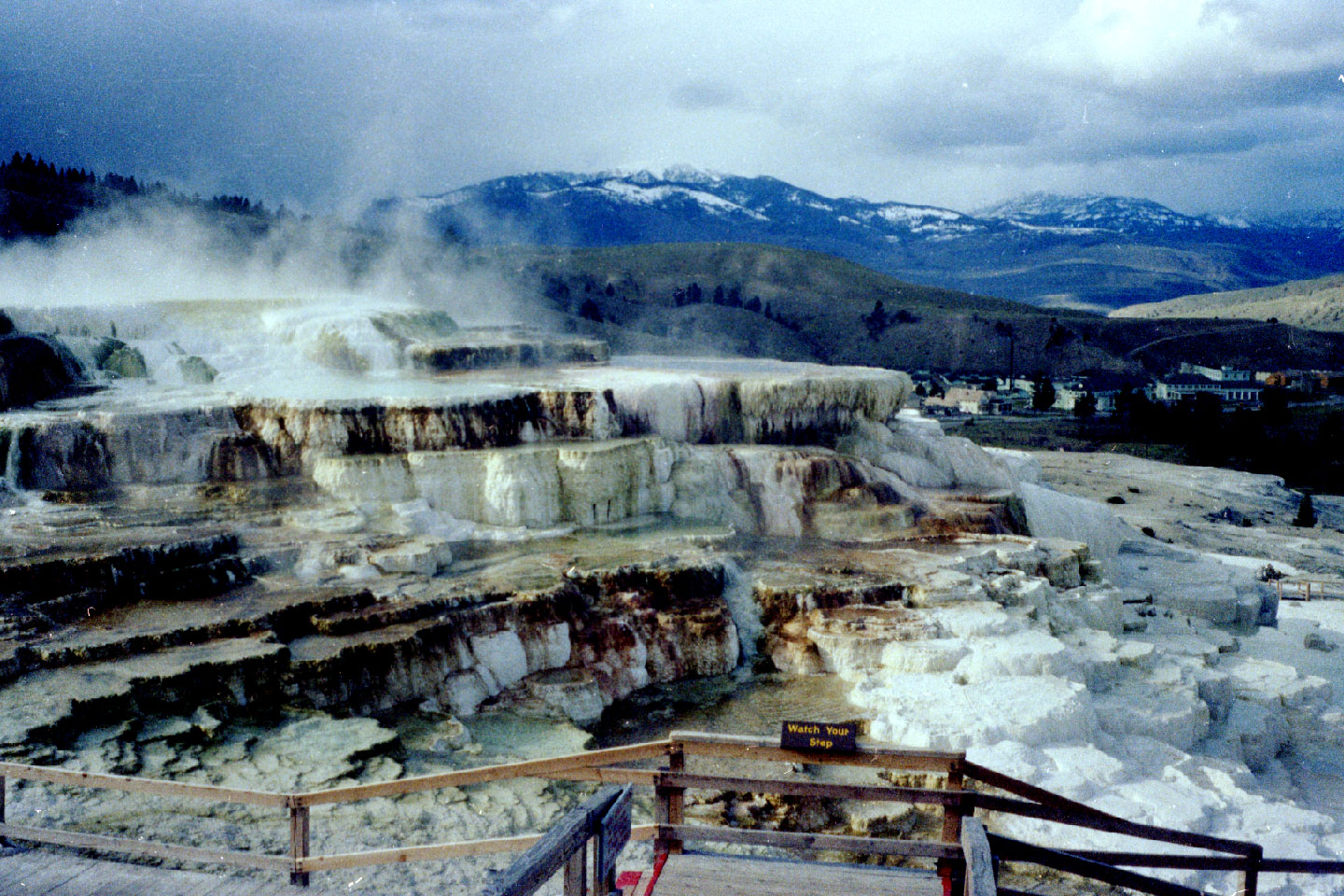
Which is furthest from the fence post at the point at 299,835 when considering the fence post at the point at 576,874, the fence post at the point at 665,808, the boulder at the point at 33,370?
the boulder at the point at 33,370

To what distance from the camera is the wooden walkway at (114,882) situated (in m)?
3.45

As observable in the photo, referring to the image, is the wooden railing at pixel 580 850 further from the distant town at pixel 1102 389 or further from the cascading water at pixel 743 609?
the distant town at pixel 1102 389

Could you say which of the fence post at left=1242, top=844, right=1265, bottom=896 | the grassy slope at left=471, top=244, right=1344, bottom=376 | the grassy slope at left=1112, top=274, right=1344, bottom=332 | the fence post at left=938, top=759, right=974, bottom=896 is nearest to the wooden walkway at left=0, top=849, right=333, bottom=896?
the fence post at left=938, top=759, right=974, bottom=896

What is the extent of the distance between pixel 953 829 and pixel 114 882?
9.74 ft

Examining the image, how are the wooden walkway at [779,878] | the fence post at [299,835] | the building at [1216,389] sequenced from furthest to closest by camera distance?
the building at [1216,389], the fence post at [299,835], the wooden walkway at [779,878]

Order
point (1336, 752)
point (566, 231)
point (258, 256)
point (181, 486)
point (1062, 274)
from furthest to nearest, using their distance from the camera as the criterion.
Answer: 1. point (566, 231)
2. point (1062, 274)
3. point (258, 256)
4. point (181, 486)
5. point (1336, 752)

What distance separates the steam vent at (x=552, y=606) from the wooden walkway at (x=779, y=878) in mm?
2153

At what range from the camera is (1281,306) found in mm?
80062

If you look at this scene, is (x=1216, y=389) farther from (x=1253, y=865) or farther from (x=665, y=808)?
(x=665, y=808)

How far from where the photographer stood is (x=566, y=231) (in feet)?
639

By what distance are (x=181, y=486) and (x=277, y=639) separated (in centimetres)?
474

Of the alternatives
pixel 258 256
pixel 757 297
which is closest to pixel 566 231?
pixel 757 297

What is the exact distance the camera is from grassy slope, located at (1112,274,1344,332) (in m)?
73.9

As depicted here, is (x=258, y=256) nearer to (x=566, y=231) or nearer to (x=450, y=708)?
(x=450, y=708)
